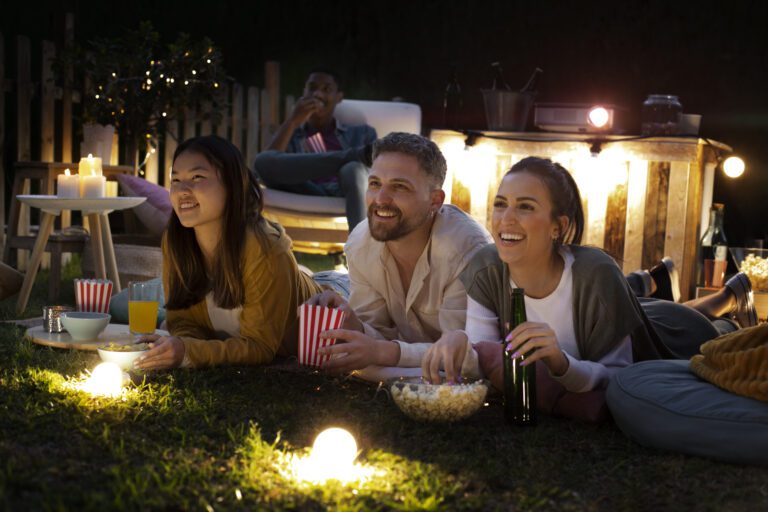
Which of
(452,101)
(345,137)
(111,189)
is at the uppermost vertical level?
(452,101)

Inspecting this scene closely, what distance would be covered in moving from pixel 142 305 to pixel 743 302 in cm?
264

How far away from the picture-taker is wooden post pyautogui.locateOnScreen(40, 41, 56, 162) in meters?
6.35

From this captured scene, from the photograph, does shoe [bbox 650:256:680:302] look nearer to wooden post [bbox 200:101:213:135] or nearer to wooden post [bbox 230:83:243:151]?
wooden post [bbox 200:101:213:135]

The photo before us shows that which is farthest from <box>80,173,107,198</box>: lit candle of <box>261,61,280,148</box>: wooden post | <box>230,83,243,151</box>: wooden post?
<box>261,61,280,148</box>: wooden post

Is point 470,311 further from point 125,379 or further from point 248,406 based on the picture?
point 125,379

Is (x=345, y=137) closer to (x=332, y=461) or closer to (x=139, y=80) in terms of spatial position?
(x=139, y=80)

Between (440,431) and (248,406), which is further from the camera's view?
(248,406)

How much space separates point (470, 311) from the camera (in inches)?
120

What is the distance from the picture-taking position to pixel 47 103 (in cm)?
639

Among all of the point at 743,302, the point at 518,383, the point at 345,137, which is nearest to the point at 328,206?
the point at 345,137

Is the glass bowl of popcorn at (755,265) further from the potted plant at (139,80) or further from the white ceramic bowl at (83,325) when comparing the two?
the potted plant at (139,80)

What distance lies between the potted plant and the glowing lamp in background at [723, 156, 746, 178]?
3.72 m

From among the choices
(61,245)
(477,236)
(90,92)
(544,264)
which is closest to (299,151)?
(90,92)

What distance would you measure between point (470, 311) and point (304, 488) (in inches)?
43.9
